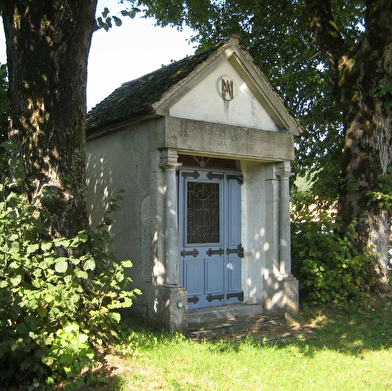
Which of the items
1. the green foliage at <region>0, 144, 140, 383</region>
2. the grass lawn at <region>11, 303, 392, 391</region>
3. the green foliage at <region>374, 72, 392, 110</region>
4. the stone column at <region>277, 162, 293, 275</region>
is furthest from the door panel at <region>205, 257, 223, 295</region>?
the green foliage at <region>374, 72, 392, 110</region>

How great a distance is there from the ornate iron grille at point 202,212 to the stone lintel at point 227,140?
2.75 ft

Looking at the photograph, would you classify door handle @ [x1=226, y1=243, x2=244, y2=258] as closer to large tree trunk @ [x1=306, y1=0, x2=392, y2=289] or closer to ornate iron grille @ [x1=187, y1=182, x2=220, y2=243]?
ornate iron grille @ [x1=187, y1=182, x2=220, y2=243]

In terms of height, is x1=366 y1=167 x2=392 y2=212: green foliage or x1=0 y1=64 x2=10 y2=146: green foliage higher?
x1=0 y1=64 x2=10 y2=146: green foliage

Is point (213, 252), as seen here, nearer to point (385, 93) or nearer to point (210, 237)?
point (210, 237)

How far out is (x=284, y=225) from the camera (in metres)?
9.09

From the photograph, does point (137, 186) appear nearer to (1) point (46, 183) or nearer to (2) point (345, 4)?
(1) point (46, 183)

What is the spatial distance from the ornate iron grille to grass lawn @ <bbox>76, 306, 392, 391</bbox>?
2049mm

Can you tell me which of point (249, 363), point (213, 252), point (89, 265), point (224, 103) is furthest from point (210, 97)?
point (249, 363)

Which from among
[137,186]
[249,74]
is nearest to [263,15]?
[249,74]

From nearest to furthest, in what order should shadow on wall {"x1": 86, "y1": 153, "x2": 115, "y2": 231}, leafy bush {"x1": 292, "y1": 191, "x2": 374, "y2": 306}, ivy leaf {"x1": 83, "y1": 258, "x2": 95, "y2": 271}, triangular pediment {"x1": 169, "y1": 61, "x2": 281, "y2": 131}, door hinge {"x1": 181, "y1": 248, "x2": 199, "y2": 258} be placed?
ivy leaf {"x1": 83, "y1": 258, "x2": 95, "y2": 271}
triangular pediment {"x1": 169, "y1": 61, "x2": 281, "y2": 131}
door hinge {"x1": 181, "y1": 248, "x2": 199, "y2": 258}
shadow on wall {"x1": 86, "y1": 153, "x2": 115, "y2": 231}
leafy bush {"x1": 292, "y1": 191, "x2": 374, "y2": 306}

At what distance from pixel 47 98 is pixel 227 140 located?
10.5 ft

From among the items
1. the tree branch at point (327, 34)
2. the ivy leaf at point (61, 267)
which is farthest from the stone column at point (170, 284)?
the tree branch at point (327, 34)

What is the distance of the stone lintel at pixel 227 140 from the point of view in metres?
7.75

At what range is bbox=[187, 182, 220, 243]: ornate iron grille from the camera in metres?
8.78
